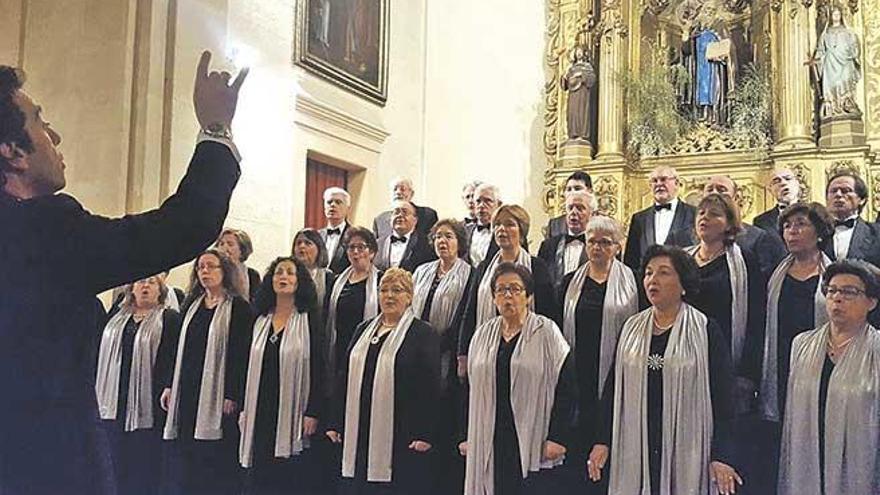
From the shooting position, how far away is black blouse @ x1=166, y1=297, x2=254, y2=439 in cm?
493

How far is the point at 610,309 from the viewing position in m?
4.40

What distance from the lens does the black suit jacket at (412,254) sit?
19.6ft

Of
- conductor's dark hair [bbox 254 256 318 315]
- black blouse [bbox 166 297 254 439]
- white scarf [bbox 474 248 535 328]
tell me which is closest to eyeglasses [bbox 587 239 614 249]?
white scarf [bbox 474 248 535 328]

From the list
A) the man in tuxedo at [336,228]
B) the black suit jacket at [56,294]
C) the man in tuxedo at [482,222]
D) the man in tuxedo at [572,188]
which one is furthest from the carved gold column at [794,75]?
the black suit jacket at [56,294]

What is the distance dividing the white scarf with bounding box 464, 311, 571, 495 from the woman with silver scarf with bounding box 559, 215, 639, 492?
177 millimetres

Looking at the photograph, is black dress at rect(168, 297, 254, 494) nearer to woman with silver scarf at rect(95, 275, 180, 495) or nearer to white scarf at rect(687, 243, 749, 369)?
woman with silver scarf at rect(95, 275, 180, 495)

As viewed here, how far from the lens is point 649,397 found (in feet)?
12.8

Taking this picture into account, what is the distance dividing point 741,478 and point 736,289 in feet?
2.96

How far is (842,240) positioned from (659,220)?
107cm

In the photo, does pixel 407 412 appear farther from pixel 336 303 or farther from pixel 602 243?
pixel 602 243

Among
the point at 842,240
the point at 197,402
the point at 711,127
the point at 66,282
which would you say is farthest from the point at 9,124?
the point at 711,127

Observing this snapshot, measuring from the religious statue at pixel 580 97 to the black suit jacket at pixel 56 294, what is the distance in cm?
849

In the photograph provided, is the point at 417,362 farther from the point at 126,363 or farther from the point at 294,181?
the point at 294,181

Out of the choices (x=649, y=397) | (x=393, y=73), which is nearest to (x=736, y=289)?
(x=649, y=397)
